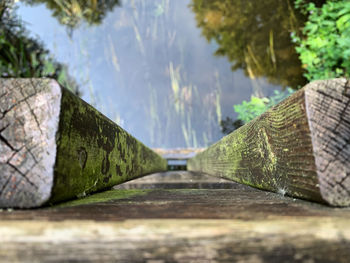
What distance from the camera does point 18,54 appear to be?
5480 mm

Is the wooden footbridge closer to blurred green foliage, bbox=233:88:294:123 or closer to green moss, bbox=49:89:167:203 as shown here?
green moss, bbox=49:89:167:203

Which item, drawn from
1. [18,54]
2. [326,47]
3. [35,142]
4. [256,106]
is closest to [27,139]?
[35,142]

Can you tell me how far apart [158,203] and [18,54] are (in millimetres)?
6320

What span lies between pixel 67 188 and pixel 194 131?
7.18 metres

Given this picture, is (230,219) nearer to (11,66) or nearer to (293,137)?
(293,137)

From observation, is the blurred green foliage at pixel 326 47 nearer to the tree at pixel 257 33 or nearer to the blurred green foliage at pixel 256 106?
the blurred green foliage at pixel 256 106

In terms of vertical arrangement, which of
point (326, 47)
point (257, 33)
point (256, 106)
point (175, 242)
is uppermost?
point (257, 33)

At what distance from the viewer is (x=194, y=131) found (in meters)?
7.82

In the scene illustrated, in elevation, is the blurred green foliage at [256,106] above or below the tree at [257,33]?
below

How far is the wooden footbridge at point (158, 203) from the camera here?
0.43 meters

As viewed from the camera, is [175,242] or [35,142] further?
[35,142]

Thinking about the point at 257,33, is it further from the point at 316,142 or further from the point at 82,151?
the point at 82,151

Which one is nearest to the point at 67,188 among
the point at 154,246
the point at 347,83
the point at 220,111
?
the point at 154,246

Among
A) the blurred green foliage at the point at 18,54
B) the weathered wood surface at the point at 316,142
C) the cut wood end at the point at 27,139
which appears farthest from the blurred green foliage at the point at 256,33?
the cut wood end at the point at 27,139
